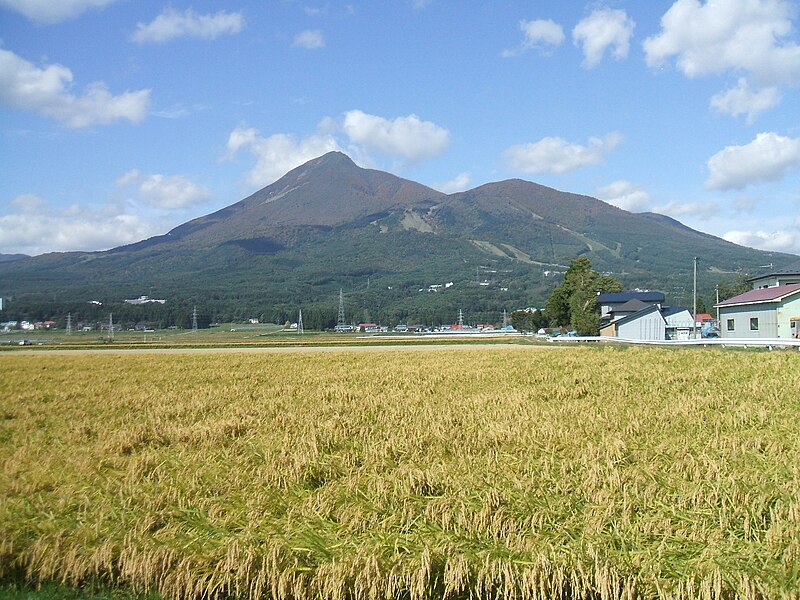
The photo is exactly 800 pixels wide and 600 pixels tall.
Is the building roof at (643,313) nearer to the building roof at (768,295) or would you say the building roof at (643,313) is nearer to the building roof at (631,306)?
the building roof at (631,306)

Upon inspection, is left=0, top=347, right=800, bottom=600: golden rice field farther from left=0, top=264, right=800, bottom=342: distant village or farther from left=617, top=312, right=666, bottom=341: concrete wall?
left=617, top=312, right=666, bottom=341: concrete wall

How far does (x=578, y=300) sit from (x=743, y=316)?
2158cm

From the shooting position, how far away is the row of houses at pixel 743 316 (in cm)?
3919

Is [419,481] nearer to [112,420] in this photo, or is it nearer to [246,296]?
[112,420]

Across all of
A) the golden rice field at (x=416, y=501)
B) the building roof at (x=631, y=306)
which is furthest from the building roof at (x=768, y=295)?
the golden rice field at (x=416, y=501)

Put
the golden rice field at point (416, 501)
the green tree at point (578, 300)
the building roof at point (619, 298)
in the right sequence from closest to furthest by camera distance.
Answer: the golden rice field at point (416, 501) → the green tree at point (578, 300) → the building roof at point (619, 298)

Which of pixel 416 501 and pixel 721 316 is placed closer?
pixel 416 501

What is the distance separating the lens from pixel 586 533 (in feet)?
13.8

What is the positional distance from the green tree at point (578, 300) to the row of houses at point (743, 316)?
2.25 metres

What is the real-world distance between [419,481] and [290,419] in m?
4.05

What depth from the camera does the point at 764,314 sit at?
4097cm

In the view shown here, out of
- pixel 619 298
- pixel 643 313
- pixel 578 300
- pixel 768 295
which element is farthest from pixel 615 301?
pixel 768 295

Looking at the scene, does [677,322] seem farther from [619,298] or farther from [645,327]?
[645,327]

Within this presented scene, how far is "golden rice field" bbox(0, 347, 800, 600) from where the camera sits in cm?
380
